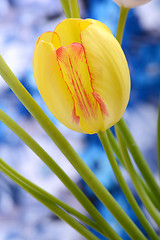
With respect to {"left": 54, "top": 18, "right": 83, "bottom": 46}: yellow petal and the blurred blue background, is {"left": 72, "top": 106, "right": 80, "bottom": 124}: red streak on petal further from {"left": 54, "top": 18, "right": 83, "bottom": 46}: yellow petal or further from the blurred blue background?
the blurred blue background

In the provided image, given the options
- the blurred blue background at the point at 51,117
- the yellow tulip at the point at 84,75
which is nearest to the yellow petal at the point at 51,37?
the yellow tulip at the point at 84,75

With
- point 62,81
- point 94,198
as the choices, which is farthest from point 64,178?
point 94,198

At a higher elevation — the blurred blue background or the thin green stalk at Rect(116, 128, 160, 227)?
the blurred blue background

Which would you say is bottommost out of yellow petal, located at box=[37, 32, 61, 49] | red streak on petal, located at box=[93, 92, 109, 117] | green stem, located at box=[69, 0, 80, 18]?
red streak on petal, located at box=[93, 92, 109, 117]

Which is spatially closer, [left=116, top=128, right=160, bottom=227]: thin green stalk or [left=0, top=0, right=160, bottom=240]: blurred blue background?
[left=116, top=128, right=160, bottom=227]: thin green stalk

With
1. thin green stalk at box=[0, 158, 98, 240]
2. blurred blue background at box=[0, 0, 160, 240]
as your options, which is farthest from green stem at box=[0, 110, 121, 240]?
blurred blue background at box=[0, 0, 160, 240]

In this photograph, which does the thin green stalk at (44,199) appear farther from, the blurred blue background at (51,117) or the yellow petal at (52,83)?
the blurred blue background at (51,117)

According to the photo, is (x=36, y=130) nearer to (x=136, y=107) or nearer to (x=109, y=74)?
(x=136, y=107)
